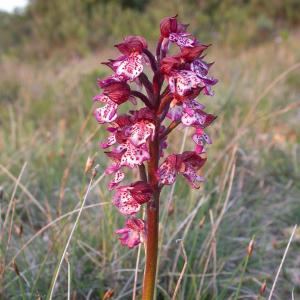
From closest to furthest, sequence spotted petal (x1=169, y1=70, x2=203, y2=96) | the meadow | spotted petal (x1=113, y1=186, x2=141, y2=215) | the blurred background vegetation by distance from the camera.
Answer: spotted petal (x1=169, y1=70, x2=203, y2=96) → spotted petal (x1=113, y1=186, x2=141, y2=215) → the meadow → the blurred background vegetation

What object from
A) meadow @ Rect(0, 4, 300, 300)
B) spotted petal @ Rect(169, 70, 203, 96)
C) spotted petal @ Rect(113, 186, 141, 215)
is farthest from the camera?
meadow @ Rect(0, 4, 300, 300)

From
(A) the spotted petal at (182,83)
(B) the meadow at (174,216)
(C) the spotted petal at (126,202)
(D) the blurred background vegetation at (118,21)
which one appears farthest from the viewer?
(D) the blurred background vegetation at (118,21)

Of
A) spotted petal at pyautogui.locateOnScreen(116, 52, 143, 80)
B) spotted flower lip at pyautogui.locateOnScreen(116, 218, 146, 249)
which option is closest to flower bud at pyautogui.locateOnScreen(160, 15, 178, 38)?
spotted petal at pyautogui.locateOnScreen(116, 52, 143, 80)

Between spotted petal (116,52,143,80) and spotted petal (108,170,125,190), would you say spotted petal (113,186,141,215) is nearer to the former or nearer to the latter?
spotted petal (108,170,125,190)

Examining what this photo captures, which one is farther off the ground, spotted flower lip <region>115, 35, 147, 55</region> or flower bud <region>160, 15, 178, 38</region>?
flower bud <region>160, 15, 178, 38</region>

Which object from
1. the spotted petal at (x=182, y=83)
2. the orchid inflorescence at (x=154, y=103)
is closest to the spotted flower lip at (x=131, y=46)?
the orchid inflorescence at (x=154, y=103)

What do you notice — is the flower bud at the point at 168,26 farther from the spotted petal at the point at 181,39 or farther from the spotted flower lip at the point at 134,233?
the spotted flower lip at the point at 134,233

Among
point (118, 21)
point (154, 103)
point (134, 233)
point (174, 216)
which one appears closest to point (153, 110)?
point (154, 103)
